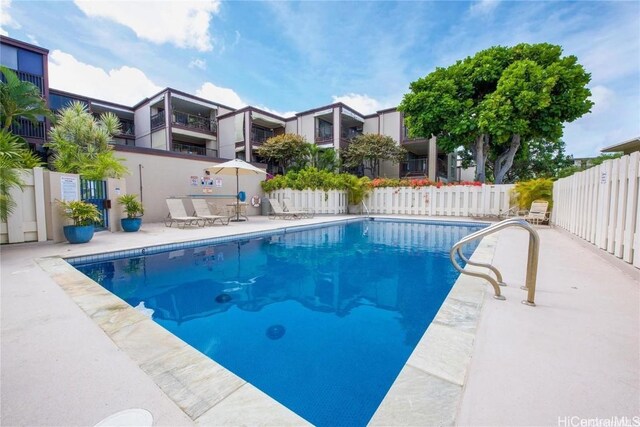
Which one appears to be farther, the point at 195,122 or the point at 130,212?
the point at 195,122

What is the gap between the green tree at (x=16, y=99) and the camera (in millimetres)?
10992

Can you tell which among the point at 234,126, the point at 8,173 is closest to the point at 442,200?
the point at 8,173

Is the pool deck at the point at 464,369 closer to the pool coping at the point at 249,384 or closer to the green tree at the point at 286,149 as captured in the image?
the pool coping at the point at 249,384

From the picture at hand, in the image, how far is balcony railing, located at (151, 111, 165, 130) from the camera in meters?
20.9

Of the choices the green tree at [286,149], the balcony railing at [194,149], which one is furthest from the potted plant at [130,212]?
the balcony railing at [194,149]

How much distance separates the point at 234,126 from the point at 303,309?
22.0m

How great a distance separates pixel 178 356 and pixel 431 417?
1.66m

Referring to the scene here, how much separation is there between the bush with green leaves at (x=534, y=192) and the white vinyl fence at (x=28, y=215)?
1539 centimetres

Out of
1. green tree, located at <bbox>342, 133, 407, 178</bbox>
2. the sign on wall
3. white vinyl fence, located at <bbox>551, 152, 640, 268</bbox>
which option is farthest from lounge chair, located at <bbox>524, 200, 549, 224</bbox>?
the sign on wall

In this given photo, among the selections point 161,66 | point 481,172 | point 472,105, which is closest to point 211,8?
point 161,66

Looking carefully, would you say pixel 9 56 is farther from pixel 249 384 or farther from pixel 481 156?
pixel 481 156

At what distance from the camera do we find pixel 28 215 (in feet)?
19.6

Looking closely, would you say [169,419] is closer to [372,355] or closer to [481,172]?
[372,355]

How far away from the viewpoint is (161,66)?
14898 mm
